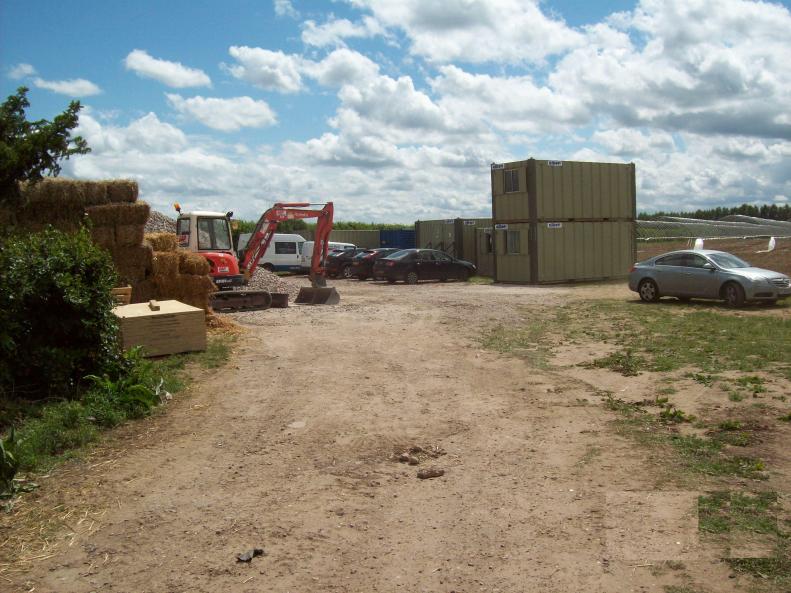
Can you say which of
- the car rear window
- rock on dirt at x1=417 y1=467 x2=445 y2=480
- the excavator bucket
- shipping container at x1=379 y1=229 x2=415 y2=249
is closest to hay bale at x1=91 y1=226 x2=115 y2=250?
the excavator bucket

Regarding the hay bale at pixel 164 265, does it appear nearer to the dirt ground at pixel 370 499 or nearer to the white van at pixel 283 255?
the dirt ground at pixel 370 499

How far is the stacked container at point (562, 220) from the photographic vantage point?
94.9 feet

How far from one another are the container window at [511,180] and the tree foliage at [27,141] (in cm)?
2248

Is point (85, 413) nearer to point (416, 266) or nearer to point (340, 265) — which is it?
point (416, 266)

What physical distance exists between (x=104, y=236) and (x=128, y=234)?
0.46 meters

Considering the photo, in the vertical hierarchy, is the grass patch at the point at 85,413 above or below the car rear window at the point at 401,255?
below

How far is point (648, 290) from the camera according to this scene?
1973 cm

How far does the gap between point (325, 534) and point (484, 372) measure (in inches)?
234

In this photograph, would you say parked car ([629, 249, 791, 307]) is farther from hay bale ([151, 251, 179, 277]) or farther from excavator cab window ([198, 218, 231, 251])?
hay bale ([151, 251, 179, 277])

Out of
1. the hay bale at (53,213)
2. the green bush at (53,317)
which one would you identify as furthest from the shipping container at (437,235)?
the green bush at (53,317)

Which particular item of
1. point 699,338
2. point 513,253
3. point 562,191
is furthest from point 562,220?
point 699,338

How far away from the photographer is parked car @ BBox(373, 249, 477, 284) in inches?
1216

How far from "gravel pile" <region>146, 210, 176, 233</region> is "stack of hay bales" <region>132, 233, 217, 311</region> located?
40.4 ft

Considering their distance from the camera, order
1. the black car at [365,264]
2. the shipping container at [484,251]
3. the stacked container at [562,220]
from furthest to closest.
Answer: the shipping container at [484,251], the black car at [365,264], the stacked container at [562,220]
